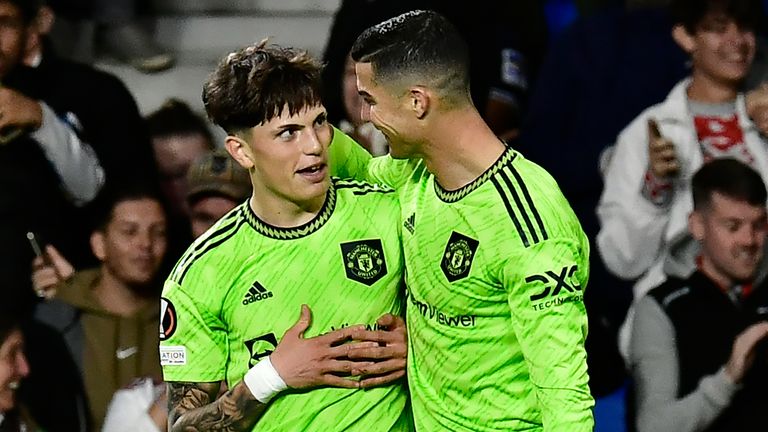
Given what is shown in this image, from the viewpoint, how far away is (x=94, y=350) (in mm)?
5086

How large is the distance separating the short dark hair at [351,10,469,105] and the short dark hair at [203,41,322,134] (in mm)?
153

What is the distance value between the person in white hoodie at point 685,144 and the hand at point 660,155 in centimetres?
5

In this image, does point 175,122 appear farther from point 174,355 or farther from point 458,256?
point 458,256

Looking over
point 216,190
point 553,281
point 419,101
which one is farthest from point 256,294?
point 216,190

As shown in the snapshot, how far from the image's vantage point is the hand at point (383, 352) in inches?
138

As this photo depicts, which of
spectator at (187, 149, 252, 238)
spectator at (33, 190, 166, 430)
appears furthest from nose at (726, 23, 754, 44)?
spectator at (33, 190, 166, 430)

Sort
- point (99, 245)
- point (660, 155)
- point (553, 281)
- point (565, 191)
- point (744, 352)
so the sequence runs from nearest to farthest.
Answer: point (553, 281) → point (744, 352) → point (660, 155) → point (99, 245) → point (565, 191)

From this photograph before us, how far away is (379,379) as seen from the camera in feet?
11.6

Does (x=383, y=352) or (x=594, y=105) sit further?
(x=594, y=105)

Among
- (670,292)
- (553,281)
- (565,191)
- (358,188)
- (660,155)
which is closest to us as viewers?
(553,281)

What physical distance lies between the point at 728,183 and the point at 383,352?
6.35 feet

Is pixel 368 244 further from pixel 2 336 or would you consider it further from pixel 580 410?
pixel 2 336

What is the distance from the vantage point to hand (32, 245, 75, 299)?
5.18m

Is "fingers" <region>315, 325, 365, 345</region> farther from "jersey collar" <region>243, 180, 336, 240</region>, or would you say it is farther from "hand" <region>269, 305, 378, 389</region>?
→ "jersey collar" <region>243, 180, 336, 240</region>
